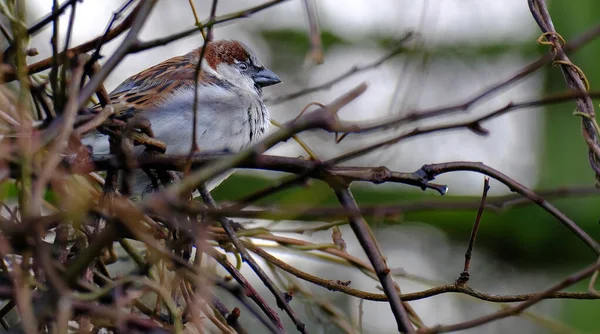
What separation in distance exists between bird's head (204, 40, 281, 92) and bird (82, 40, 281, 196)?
8 cm

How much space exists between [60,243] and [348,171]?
2.60 feet

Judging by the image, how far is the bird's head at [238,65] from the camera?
4.07 m

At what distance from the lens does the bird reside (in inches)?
130

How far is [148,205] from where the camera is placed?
4.65 ft

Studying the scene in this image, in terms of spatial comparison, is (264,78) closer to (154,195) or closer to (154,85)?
(154,85)

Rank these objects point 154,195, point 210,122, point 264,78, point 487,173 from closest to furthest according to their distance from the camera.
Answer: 1. point 154,195
2. point 487,173
3. point 210,122
4. point 264,78

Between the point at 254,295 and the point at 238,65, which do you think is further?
the point at 238,65

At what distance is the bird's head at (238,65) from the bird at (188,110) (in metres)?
0.08

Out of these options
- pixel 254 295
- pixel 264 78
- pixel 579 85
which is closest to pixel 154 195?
pixel 254 295

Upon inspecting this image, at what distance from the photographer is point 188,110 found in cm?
340

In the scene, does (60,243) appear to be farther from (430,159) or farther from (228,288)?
(430,159)

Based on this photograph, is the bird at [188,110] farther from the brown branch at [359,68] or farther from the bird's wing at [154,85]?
the brown branch at [359,68]

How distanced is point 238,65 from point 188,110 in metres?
0.88

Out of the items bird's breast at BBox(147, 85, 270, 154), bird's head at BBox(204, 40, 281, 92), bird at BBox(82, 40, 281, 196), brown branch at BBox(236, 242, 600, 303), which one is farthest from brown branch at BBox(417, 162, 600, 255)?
bird's head at BBox(204, 40, 281, 92)
